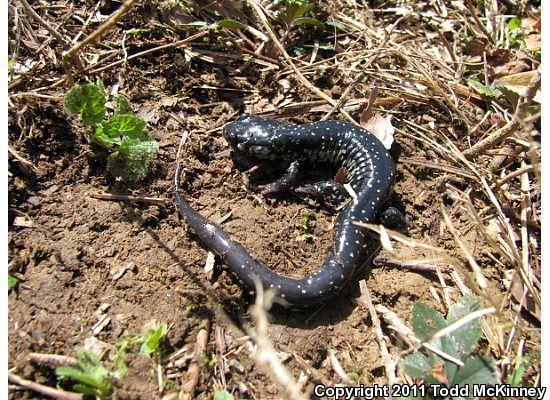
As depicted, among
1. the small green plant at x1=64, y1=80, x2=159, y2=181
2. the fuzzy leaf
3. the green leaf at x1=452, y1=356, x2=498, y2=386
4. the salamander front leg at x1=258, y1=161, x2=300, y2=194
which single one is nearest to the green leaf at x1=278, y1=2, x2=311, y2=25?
the salamander front leg at x1=258, y1=161, x2=300, y2=194

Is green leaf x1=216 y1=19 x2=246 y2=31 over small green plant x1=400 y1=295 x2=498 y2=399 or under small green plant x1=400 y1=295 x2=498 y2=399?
over

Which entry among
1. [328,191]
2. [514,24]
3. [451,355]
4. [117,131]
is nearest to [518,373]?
[451,355]

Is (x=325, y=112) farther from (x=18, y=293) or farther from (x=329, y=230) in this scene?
(x=18, y=293)

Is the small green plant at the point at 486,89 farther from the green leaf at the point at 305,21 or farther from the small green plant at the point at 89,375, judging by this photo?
the small green plant at the point at 89,375

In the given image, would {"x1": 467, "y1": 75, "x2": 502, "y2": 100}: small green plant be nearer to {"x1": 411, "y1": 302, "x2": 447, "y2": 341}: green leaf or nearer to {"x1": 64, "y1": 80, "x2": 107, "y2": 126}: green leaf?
{"x1": 411, "y1": 302, "x2": 447, "y2": 341}: green leaf

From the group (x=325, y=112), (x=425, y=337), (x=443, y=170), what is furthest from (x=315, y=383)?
(x=325, y=112)
